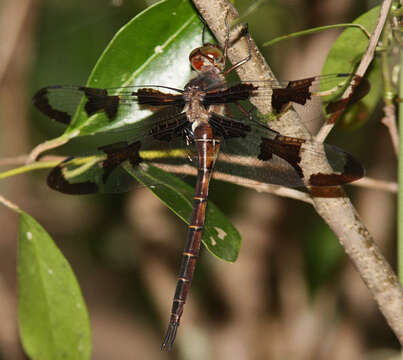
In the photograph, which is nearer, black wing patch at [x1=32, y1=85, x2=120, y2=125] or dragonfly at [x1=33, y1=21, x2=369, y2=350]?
dragonfly at [x1=33, y1=21, x2=369, y2=350]

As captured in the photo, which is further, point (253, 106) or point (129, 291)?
point (129, 291)

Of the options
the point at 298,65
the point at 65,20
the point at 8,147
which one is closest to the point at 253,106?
the point at 298,65

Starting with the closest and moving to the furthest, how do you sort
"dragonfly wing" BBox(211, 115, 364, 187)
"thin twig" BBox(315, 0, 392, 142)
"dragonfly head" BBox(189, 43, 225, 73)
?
"thin twig" BBox(315, 0, 392, 142) < "dragonfly wing" BBox(211, 115, 364, 187) < "dragonfly head" BBox(189, 43, 225, 73)

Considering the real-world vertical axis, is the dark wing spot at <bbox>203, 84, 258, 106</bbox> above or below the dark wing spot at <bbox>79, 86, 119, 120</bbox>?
above

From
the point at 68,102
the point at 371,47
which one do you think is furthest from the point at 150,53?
the point at 371,47

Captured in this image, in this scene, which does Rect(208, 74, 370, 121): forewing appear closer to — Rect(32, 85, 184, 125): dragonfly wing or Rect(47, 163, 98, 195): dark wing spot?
Rect(32, 85, 184, 125): dragonfly wing

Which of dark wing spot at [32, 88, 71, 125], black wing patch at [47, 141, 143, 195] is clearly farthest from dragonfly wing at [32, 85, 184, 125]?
black wing patch at [47, 141, 143, 195]

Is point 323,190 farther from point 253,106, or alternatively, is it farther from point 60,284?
point 60,284

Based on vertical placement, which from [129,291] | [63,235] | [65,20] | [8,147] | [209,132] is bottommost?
[129,291]
